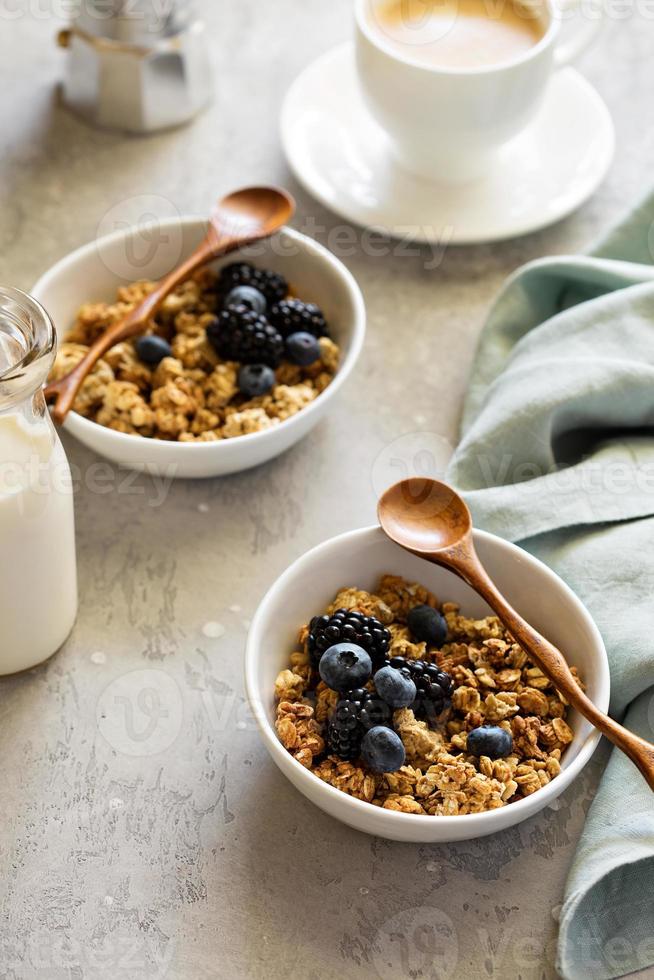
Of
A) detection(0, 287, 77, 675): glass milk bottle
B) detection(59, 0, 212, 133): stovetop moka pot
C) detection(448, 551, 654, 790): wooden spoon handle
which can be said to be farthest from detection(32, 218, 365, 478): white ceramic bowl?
detection(59, 0, 212, 133): stovetop moka pot

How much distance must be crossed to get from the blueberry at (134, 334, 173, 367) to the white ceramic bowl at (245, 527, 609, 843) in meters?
0.29

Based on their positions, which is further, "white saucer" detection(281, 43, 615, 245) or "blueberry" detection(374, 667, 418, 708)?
"white saucer" detection(281, 43, 615, 245)

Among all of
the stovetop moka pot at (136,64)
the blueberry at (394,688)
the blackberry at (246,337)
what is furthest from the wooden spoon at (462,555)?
the stovetop moka pot at (136,64)

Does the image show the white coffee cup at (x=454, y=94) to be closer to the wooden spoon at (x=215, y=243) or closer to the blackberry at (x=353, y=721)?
the wooden spoon at (x=215, y=243)

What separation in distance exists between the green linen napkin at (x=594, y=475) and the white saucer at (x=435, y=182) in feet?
0.48

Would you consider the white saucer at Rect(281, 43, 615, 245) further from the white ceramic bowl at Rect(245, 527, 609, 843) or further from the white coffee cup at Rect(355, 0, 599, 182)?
the white ceramic bowl at Rect(245, 527, 609, 843)

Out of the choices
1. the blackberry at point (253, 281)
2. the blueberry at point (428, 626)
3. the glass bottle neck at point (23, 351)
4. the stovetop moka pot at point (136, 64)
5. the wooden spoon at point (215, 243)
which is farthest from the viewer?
the stovetop moka pot at point (136, 64)

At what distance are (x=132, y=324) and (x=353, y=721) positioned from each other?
467 mm

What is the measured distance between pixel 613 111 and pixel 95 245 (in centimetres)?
76

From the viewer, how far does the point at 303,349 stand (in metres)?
1.09

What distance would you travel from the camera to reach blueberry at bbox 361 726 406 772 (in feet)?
2.66

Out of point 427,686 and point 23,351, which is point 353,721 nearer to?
point 427,686

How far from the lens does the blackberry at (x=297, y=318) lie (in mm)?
1115

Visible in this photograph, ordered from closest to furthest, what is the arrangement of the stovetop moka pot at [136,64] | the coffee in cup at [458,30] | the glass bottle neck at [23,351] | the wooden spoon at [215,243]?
the glass bottle neck at [23,351], the wooden spoon at [215,243], the coffee in cup at [458,30], the stovetop moka pot at [136,64]
